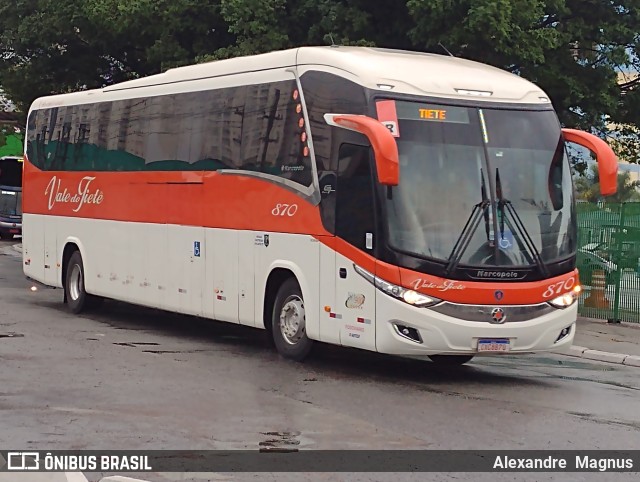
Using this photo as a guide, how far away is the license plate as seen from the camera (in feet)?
41.3

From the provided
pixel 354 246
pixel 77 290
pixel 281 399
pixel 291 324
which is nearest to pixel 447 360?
pixel 291 324

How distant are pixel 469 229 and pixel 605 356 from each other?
4.77 meters

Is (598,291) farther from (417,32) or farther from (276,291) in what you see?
(276,291)

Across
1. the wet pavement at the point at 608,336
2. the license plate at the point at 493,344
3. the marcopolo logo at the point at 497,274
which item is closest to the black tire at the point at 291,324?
the license plate at the point at 493,344

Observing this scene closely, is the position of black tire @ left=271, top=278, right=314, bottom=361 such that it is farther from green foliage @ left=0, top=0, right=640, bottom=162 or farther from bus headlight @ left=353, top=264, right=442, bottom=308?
green foliage @ left=0, top=0, right=640, bottom=162

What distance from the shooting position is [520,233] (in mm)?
12867

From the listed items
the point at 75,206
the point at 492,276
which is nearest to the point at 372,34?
the point at 75,206

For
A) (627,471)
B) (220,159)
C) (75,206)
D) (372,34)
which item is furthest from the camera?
(372,34)

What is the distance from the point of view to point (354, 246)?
12977 millimetres

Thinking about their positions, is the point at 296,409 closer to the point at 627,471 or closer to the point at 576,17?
the point at 627,471

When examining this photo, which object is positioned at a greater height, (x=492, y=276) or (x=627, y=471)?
(x=492, y=276)

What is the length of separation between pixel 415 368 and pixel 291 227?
2262mm

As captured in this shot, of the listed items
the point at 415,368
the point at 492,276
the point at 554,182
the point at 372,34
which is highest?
the point at 372,34

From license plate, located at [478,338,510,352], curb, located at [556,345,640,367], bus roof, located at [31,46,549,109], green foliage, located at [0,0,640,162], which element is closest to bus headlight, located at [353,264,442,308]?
license plate, located at [478,338,510,352]
